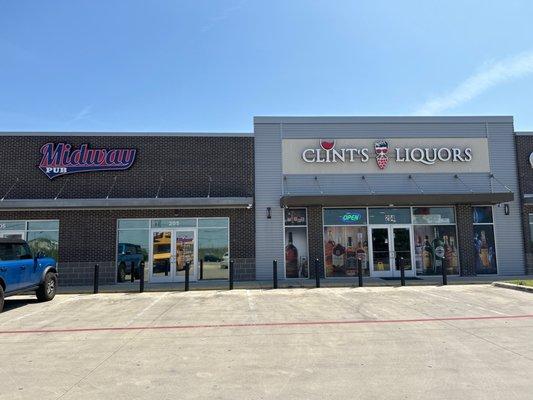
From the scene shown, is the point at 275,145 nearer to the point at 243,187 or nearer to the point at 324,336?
the point at 243,187

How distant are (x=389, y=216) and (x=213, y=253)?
7602mm

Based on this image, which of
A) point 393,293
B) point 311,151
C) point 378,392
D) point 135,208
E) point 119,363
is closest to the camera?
point 378,392

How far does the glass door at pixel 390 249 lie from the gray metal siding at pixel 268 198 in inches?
156

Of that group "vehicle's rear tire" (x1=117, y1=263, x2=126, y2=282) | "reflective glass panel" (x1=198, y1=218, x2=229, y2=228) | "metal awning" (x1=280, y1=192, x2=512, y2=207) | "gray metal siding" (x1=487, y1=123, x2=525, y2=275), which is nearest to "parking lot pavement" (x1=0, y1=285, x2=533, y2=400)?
"vehicle's rear tire" (x1=117, y1=263, x2=126, y2=282)

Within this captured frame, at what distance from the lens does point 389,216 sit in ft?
63.7

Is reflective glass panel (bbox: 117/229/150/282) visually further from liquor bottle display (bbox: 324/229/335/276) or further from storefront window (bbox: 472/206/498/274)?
storefront window (bbox: 472/206/498/274)

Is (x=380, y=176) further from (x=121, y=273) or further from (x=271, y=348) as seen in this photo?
(x=271, y=348)

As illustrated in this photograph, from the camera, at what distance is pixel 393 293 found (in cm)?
1445

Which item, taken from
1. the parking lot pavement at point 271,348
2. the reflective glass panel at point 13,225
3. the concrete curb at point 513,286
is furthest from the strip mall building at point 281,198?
the parking lot pavement at point 271,348

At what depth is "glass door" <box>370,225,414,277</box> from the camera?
19172mm

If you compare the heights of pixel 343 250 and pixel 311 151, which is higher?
pixel 311 151

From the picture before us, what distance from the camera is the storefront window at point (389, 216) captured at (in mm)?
19328

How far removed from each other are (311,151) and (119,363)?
14043 mm

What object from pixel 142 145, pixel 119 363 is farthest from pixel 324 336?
pixel 142 145
